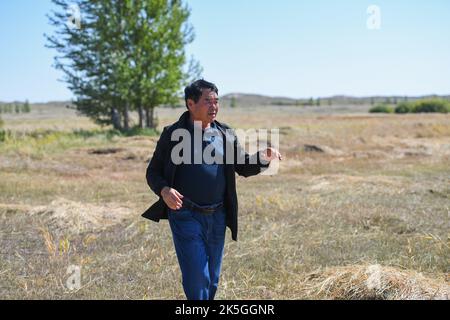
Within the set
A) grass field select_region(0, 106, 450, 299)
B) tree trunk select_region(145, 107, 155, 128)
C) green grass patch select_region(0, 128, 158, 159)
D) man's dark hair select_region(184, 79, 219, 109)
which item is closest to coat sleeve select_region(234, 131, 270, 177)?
man's dark hair select_region(184, 79, 219, 109)

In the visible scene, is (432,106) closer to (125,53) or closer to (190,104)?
(125,53)

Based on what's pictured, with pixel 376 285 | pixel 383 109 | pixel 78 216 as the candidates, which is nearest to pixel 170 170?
pixel 376 285

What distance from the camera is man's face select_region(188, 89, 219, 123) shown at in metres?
3.94

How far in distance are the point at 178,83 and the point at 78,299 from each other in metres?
19.4

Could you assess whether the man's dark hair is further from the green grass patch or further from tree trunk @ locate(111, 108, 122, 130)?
tree trunk @ locate(111, 108, 122, 130)

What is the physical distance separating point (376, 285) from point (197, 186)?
2.09m

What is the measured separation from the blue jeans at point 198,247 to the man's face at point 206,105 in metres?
0.67

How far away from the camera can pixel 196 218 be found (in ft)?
12.9

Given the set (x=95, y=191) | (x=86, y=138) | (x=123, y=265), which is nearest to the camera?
(x=123, y=265)

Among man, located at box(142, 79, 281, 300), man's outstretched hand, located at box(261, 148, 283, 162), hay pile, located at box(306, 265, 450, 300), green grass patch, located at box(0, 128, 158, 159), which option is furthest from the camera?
green grass patch, located at box(0, 128, 158, 159)

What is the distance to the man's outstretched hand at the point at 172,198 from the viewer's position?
12.2ft

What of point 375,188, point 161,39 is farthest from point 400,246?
point 161,39

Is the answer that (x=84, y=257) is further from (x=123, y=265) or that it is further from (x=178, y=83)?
(x=178, y=83)

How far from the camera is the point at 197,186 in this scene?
3.91 meters
